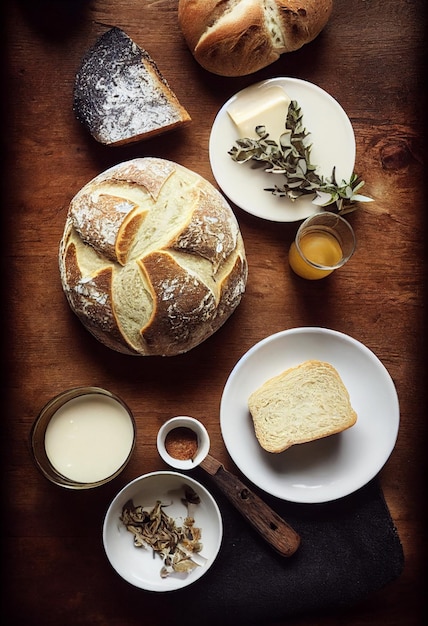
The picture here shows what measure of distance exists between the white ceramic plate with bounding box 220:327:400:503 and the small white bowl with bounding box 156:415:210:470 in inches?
2.6

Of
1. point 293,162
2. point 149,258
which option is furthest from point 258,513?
point 293,162

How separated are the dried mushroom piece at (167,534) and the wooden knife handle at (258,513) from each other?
95 millimetres

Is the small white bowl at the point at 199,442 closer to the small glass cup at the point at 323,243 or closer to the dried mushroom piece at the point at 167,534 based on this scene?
the dried mushroom piece at the point at 167,534

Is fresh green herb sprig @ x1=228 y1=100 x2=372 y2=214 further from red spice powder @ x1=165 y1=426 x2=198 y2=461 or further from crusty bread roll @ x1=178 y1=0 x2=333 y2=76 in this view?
red spice powder @ x1=165 y1=426 x2=198 y2=461

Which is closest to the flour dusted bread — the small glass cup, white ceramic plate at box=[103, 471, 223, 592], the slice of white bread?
the small glass cup

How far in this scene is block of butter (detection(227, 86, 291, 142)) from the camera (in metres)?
1.76

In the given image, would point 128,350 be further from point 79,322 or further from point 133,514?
point 133,514

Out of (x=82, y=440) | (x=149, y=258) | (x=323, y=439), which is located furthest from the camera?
(x=323, y=439)

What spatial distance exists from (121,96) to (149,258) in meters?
0.52

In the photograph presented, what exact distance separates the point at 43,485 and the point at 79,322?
0.49m

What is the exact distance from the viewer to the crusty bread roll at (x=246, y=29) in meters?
1.69

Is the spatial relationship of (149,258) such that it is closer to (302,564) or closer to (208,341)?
(208,341)

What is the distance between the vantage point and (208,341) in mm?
1812

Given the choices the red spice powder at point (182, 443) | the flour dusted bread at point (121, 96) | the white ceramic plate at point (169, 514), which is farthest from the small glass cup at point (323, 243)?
the white ceramic plate at point (169, 514)
